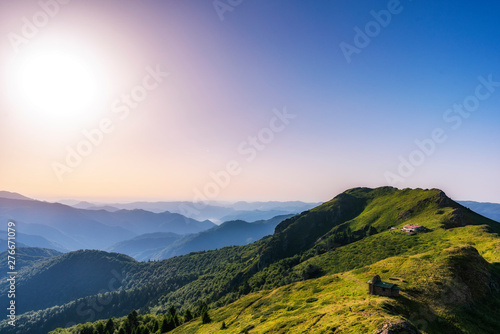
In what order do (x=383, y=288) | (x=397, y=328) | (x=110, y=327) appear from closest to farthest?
(x=397, y=328) → (x=383, y=288) → (x=110, y=327)

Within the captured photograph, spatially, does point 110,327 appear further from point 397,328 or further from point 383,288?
point 397,328

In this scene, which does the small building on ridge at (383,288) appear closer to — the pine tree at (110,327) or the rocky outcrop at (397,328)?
the rocky outcrop at (397,328)

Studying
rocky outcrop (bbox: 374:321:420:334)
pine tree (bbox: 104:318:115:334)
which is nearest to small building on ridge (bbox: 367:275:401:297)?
rocky outcrop (bbox: 374:321:420:334)

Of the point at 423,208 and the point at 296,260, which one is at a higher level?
the point at 423,208

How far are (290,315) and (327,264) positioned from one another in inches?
3123

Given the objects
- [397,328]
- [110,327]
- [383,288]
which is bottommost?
[110,327]

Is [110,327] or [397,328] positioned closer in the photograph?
[397,328]

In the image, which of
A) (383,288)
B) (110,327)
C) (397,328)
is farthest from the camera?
(110,327)

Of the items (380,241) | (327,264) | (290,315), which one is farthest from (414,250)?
(290,315)

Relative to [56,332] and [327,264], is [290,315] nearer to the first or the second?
[327,264]

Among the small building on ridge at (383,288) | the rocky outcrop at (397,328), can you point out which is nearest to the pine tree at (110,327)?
the small building on ridge at (383,288)

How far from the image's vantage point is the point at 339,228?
18950 cm

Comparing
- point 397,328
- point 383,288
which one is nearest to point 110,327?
point 383,288

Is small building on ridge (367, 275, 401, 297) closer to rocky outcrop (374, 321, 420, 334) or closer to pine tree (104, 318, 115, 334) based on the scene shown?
rocky outcrop (374, 321, 420, 334)
